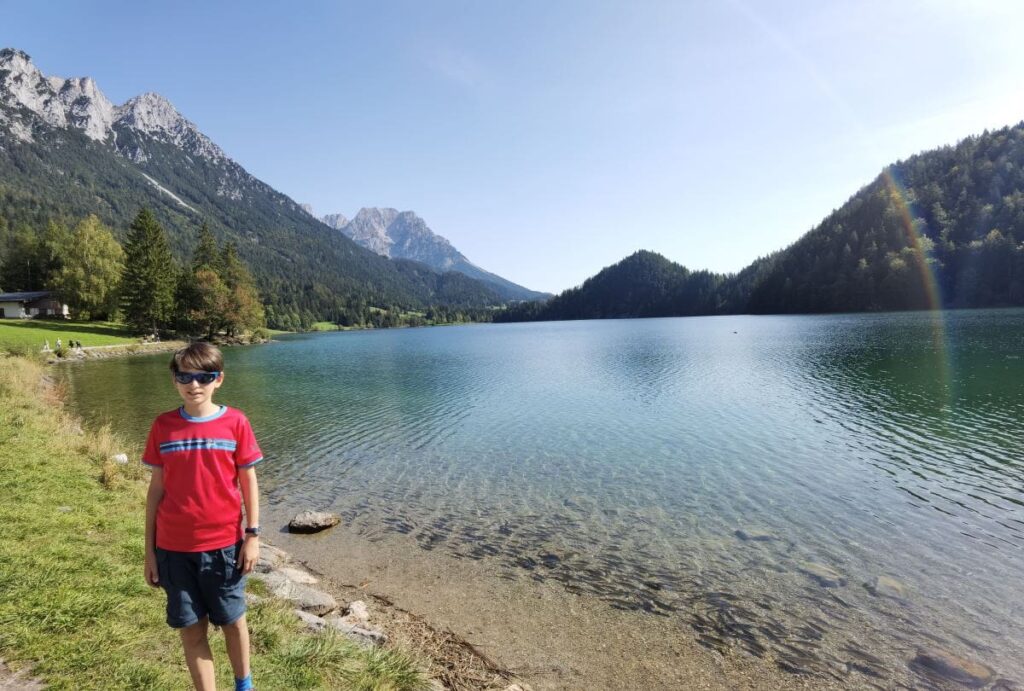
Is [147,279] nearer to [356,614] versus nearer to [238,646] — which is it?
[356,614]

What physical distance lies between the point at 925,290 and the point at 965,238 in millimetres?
31733

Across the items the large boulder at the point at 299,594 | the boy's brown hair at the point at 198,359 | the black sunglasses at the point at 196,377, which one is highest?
the boy's brown hair at the point at 198,359

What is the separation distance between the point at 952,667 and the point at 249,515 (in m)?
11.9

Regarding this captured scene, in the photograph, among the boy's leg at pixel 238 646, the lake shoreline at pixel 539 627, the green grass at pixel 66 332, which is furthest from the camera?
A: the green grass at pixel 66 332

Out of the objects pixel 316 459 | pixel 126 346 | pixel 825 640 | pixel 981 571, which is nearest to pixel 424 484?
pixel 316 459

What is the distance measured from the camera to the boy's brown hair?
4.73m

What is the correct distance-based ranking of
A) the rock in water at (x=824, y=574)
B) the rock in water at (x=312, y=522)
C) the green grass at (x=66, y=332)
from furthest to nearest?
1. the green grass at (x=66, y=332)
2. the rock in water at (x=312, y=522)
3. the rock in water at (x=824, y=574)

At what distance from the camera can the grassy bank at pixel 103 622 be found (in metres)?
5.69

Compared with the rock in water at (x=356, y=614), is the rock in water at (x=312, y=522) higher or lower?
lower

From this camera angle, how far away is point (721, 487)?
711 inches

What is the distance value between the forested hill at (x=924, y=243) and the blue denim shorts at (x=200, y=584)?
185 metres

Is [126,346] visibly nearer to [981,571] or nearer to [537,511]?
[537,511]

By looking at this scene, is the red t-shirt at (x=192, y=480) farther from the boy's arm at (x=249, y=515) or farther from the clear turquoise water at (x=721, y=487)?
the clear turquoise water at (x=721, y=487)

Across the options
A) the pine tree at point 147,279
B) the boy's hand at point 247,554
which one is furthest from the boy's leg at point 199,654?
the pine tree at point 147,279
